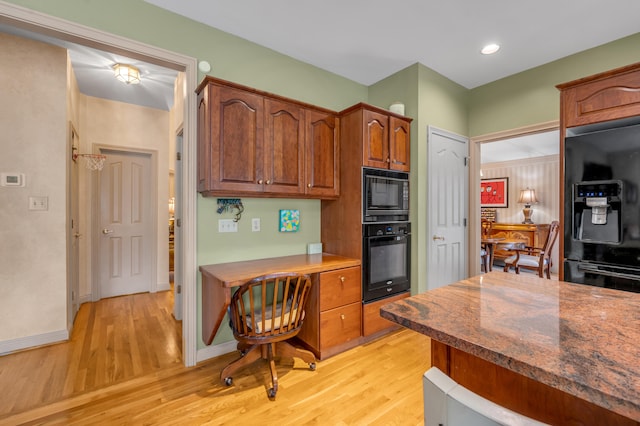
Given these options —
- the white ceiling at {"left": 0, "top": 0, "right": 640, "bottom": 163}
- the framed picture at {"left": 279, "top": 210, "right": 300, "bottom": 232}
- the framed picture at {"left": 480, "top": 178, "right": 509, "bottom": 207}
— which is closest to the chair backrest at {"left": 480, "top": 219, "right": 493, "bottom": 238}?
the framed picture at {"left": 480, "top": 178, "right": 509, "bottom": 207}

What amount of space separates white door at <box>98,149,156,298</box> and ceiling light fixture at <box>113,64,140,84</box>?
1.40 m

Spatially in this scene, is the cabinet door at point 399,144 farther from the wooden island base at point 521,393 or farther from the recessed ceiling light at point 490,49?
the wooden island base at point 521,393

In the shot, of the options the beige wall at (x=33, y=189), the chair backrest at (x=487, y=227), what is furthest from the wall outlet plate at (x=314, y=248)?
the chair backrest at (x=487, y=227)

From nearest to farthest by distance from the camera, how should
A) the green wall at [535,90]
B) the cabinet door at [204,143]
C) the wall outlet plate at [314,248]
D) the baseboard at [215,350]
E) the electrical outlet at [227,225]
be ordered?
the cabinet door at [204,143] → the baseboard at [215,350] → the electrical outlet at [227,225] → the green wall at [535,90] → the wall outlet plate at [314,248]

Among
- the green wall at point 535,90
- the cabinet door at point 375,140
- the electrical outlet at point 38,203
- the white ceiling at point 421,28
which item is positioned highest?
the white ceiling at point 421,28

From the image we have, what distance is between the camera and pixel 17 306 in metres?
2.62

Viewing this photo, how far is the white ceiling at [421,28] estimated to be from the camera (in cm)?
223

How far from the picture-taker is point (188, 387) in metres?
2.07

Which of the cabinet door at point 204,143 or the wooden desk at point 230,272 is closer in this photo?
the wooden desk at point 230,272

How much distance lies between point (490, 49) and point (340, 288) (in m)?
2.71

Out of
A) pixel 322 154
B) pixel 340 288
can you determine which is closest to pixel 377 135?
pixel 322 154

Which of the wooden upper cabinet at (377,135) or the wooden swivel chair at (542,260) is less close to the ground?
the wooden upper cabinet at (377,135)

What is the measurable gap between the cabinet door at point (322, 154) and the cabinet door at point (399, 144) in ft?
1.78

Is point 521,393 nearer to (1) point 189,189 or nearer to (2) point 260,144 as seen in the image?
(2) point 260,144
